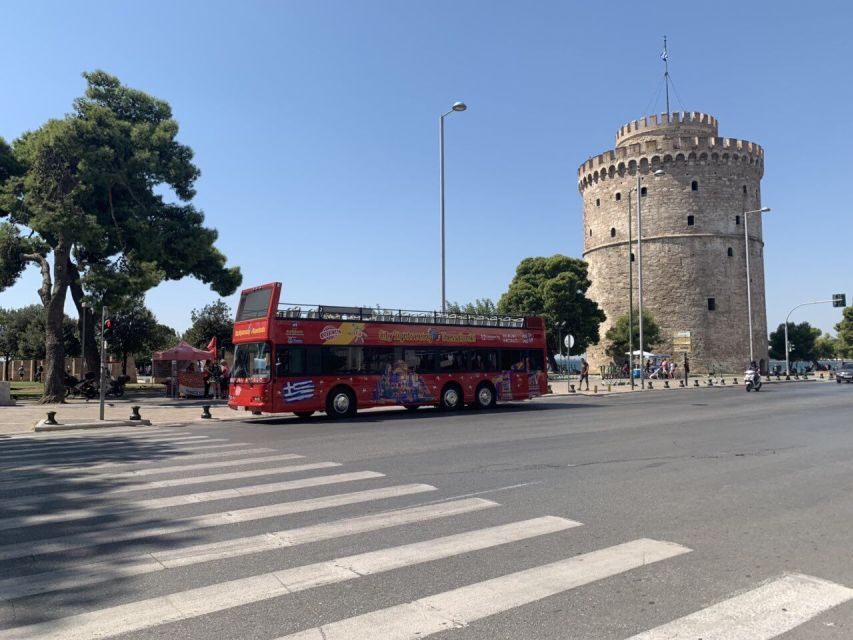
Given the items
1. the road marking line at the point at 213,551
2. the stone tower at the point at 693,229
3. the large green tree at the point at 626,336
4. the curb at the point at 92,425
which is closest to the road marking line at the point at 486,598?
the road marking line at the point at 213,551

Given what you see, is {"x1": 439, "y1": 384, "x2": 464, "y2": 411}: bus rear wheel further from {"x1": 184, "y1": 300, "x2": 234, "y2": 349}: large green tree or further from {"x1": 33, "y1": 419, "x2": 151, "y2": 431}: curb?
{"x1": 184, "y1": 300, "x2": 234, "y2": 349}: large green tree

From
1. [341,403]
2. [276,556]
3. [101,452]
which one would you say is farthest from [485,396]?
[276,556]

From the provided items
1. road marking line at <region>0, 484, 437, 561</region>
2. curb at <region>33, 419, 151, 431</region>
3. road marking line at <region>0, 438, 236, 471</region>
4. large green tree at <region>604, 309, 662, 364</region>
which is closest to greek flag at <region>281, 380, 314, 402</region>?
curb at <region>33, 419, 151, 431</region>

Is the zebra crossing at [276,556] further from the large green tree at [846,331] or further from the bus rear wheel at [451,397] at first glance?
the large green tree at [846,331]

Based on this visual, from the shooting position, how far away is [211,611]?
13.2 feet

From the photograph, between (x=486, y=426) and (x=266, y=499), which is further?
(x=486, y=426)

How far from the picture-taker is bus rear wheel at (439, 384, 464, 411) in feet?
68.8

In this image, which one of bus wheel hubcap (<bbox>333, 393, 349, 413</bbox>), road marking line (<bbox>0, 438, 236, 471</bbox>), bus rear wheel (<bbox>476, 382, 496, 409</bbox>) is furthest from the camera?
bus rear wheel (<bbox>476, 382, 496, 409</bbox>)

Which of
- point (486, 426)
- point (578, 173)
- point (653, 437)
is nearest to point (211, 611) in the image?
point (653, 437)

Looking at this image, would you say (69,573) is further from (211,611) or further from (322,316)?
(322,316)

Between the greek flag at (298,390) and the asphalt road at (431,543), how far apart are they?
6.26 m

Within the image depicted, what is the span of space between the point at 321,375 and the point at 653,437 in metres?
9.38

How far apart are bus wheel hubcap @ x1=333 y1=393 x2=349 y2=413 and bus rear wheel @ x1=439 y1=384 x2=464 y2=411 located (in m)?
3.47

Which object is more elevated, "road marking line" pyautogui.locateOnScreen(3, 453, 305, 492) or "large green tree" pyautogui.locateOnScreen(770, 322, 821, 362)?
"large green tree" pyautogui.locateOnScreen(770, 322, 821, 362)
